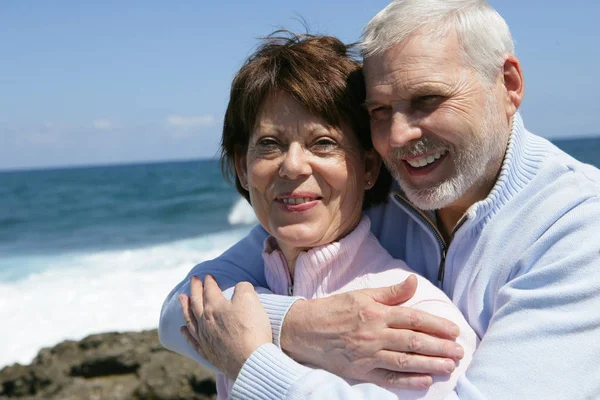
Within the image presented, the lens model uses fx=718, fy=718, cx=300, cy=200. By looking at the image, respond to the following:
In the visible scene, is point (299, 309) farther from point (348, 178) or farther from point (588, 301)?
point (588, 301)

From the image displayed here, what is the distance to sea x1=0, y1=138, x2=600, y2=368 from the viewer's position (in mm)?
10820

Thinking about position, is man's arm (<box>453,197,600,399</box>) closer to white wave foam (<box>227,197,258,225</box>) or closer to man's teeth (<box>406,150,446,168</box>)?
man's teeth (<box>406,150,446,168</box>)

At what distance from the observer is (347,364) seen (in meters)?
2.48

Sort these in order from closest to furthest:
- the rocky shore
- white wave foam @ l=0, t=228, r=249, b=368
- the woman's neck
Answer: the woman's neck, the rocky shore, white wave foam @ l=0, t=228, r=249, b=368

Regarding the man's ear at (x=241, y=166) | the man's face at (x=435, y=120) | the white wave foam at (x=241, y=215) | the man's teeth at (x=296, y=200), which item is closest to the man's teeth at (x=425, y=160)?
the man's face at (x=435, y=120)

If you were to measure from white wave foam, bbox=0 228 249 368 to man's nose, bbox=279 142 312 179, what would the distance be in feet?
25.5

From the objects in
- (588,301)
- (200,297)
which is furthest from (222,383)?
(588,301)

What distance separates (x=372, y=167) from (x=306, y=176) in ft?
1.10

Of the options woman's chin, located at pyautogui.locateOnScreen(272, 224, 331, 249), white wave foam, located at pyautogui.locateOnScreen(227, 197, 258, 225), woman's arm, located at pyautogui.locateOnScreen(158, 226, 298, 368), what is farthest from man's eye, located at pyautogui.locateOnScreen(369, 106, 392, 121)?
white wave foam, located at pyautogui.locateOnScreen(227, 197, 258, 225)

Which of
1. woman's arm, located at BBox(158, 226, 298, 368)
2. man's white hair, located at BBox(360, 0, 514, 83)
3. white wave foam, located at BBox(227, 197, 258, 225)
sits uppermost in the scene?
man's white hair, located at BBox(360, 0, 514, 83)

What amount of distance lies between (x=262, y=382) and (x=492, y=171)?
118 cm

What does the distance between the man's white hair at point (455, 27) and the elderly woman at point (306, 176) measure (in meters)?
0.24

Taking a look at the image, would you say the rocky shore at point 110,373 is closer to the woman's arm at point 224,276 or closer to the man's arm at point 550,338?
the woman's arm at point 224,276

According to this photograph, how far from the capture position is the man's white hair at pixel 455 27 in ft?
8.66
